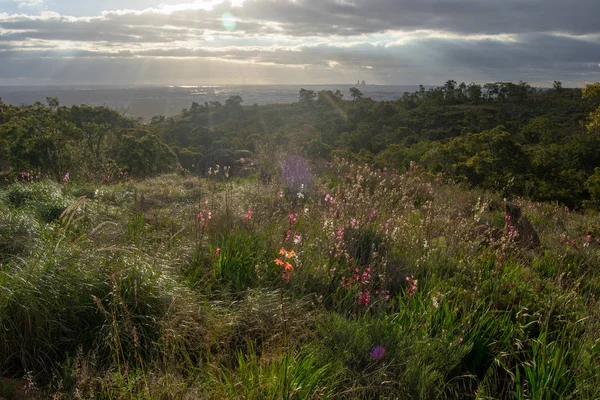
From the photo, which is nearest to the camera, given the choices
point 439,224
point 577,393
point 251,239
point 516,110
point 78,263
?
point 577,393

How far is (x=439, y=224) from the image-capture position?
4.37 metres

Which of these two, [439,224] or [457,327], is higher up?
[439,224]

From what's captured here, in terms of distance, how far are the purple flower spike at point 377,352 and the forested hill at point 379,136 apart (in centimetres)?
342

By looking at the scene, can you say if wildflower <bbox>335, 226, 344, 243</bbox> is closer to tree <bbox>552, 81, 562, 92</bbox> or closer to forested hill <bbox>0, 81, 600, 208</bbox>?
forested hill <bbox>0, 81, 600, 208</bbox>

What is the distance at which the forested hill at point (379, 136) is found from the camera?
20766 mm

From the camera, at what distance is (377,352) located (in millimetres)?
2516

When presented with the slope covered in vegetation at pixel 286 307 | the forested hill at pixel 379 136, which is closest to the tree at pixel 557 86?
the forested hill at pixel 379 136

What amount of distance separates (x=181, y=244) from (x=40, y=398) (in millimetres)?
2011

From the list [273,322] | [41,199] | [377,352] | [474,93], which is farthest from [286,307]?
[474,93]

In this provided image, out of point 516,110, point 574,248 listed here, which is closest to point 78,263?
point 574,248

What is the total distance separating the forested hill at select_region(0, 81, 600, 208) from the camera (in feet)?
68.1

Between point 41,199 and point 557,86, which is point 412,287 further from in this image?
point 557,86

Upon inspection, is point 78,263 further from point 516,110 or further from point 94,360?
point 516,110

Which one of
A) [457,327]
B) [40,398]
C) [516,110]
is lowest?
[40,398]
